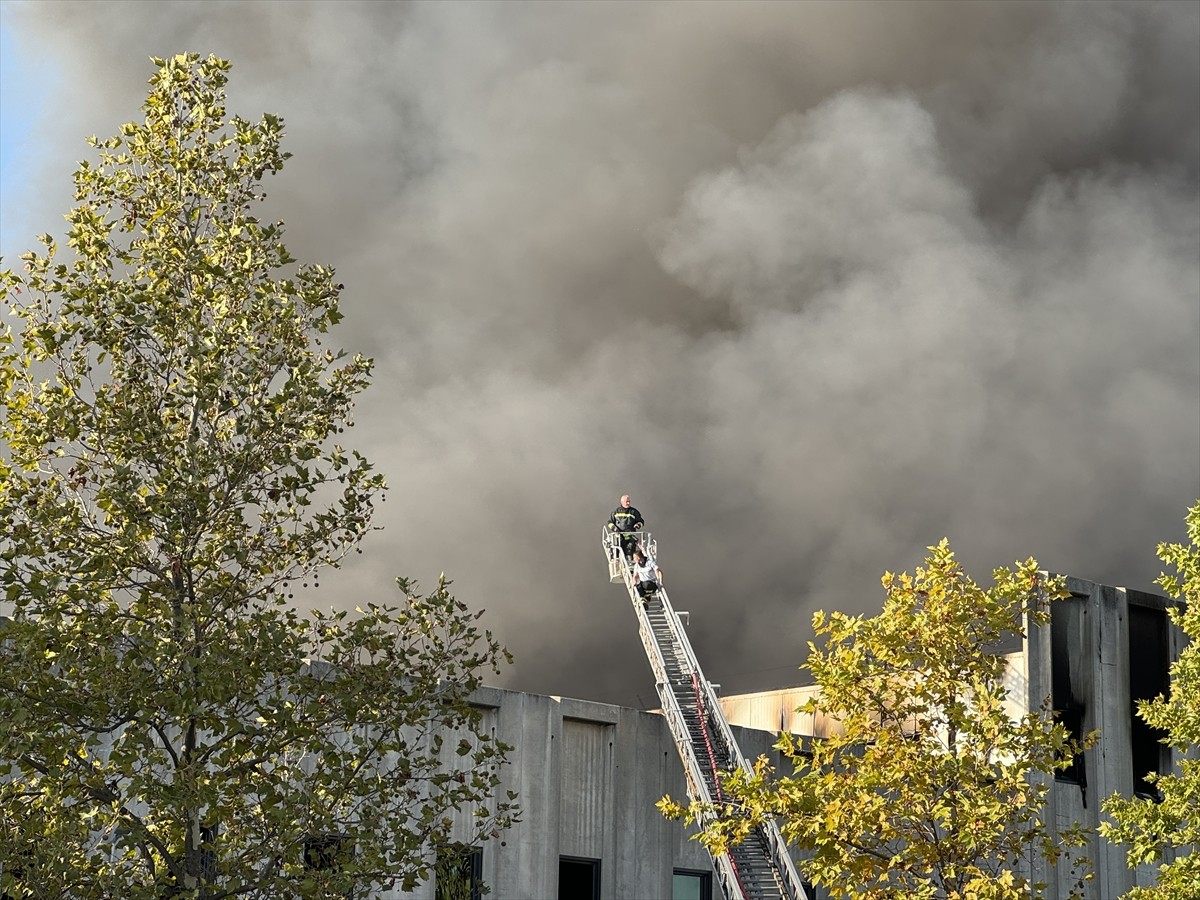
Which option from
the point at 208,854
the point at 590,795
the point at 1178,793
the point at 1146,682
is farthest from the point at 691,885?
the point at 208,854

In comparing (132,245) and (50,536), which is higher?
(132,245)

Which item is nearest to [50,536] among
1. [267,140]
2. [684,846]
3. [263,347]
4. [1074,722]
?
[263,347]

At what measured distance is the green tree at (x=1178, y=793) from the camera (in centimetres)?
2703

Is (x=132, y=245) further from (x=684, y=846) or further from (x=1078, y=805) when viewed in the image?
(x=1078, y=805)

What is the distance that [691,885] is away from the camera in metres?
33.4

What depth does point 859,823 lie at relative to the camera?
23.4 metres

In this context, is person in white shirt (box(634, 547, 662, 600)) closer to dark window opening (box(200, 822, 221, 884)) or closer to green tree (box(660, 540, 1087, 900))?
green tree (box(660, 540, 1087, 900))

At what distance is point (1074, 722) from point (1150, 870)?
4.22 metres

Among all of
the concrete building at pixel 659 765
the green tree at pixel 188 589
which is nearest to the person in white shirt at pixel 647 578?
the concrete building at pixel 659 765

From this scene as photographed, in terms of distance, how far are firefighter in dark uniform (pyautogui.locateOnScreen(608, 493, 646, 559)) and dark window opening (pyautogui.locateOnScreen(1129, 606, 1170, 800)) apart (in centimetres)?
1254

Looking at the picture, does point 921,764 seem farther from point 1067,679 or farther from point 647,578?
point 1067,679

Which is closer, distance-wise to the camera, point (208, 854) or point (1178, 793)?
point (208, 854)

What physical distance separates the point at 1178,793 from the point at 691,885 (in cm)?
1057

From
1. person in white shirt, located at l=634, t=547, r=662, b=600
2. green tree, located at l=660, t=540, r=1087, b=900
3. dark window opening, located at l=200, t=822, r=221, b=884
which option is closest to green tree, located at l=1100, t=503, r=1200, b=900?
green tree, located at l=660, t=540, r=1087, b=900
